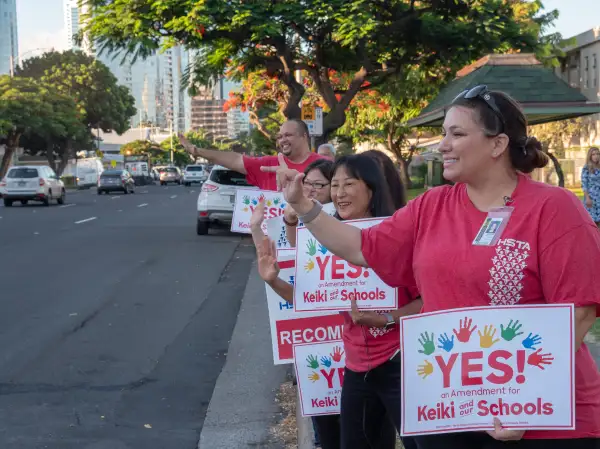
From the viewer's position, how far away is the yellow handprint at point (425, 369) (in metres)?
2.85

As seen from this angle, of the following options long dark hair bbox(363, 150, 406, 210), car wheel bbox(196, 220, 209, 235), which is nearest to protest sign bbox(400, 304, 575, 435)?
long dark hair bbox(363, 150, 406, 210)

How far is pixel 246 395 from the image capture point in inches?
281

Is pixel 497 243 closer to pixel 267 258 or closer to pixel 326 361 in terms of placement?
pixel 267 258

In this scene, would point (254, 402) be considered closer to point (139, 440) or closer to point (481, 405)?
point (139, 440)

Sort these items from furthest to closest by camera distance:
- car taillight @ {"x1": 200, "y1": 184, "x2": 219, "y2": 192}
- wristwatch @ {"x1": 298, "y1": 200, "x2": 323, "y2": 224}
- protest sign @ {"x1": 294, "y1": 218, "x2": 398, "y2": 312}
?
car taillight @ {"x1": 200, "y1": 184, "x2": 219, "y2": 192} < protest sign @ {"x1": 294, "y1": 218, "x2": 398, "y2": 312} < wristwatch @ {"x1": 298, "y1": 200, "x2": 323, "y2": 224}

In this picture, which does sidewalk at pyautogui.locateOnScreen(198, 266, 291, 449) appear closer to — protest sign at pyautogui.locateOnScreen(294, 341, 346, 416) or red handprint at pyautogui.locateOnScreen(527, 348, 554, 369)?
protest sign at pyautogui.locateOnScreen(294, 341, 346, 416)

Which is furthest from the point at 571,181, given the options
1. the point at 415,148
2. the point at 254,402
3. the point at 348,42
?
the point at 254,402

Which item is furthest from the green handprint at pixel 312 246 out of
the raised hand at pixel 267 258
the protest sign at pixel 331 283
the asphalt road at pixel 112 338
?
the asphalt road at pixel 112 338

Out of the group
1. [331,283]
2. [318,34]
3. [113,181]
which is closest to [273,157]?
[331,283]

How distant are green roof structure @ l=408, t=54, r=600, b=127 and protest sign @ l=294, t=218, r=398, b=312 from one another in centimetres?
754

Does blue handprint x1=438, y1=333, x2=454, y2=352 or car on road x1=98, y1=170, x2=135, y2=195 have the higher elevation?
blue handprint x1=438, y1=333, x2=454, y2=352

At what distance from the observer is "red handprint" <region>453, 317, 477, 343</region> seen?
276 centimetres

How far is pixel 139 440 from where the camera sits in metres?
6.06

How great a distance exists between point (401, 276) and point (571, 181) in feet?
134
